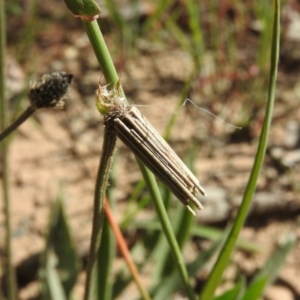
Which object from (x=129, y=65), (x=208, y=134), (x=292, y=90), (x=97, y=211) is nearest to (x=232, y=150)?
(x=208, y=134)

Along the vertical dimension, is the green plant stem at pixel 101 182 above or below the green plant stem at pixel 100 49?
below

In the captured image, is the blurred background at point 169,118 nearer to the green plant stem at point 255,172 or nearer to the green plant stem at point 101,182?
the green plant stem at point 255,172

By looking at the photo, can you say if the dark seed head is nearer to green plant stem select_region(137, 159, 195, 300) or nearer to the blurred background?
green plant stem select_region(137, 159, 195, 300)

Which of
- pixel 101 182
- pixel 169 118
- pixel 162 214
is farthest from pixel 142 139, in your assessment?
pixel 169 118

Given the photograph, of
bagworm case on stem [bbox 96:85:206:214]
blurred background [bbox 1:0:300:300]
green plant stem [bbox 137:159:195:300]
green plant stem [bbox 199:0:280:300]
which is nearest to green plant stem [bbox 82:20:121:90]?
bagworm case on stem [bbox 96:85:206:214]

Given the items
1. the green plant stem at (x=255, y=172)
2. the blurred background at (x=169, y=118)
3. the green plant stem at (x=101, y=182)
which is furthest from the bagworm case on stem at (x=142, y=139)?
the blurred background at (x=169, y=118)

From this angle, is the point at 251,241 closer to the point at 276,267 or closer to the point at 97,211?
the point at 276,267
